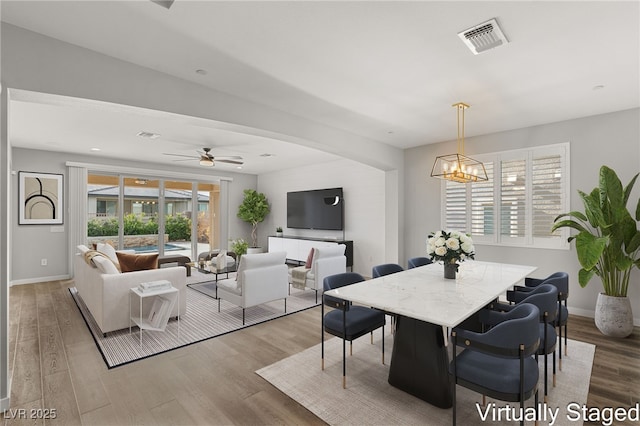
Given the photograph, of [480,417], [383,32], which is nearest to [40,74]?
[383,32]

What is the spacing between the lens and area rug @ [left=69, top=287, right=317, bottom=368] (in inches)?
128

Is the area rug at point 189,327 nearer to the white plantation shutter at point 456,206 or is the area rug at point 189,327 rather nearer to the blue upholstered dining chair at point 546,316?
the white plantation shutter at point 456,206

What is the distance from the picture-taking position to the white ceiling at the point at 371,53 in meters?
2.06

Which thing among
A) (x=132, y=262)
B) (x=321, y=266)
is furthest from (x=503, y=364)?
(x=132, y=262)

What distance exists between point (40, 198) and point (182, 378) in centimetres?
613

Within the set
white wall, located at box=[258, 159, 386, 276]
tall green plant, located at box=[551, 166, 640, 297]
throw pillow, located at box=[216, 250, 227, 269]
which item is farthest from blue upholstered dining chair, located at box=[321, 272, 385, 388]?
white wall, located at box=[258, 159, 386, 276]

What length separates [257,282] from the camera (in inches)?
165

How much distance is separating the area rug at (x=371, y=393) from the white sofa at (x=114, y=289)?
1.98 meters

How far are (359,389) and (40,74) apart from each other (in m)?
3.46

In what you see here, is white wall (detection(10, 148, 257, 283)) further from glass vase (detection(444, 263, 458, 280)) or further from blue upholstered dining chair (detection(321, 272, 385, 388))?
glass vase (detection(444, 263, 458, 280))

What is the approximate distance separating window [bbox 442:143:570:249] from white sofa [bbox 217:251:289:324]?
307 cm

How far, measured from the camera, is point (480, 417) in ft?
7.23

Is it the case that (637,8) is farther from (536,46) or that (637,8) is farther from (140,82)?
(140,82)

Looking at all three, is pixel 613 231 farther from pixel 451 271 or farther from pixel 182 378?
pixel 182 378
